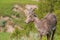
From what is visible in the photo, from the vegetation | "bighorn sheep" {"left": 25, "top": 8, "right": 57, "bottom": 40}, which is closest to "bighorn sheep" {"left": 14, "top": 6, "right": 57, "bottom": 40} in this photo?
"bighorn sheep" {"left": 25, "top": 8, "right": 57, "bottom": 40}

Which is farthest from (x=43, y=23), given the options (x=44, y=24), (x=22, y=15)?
(x=22, y=15)

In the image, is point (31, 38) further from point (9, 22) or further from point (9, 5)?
point (9, 5)

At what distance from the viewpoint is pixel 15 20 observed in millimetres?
24328

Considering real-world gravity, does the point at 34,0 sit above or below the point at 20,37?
below

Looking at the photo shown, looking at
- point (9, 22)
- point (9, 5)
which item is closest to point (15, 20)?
point (9, 22)

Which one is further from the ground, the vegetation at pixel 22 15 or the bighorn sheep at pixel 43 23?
the bighorn sheep at pixel 43 23

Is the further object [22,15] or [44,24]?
[22,15]

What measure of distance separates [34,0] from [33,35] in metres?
10.5

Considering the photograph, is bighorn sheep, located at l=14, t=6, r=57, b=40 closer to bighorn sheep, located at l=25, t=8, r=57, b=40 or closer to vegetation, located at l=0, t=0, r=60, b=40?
bighorn sheep, located at l=25, t=8, r=57, b=40

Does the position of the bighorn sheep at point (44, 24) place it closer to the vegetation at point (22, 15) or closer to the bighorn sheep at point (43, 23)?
the bighorn sheep at point (43, 23)

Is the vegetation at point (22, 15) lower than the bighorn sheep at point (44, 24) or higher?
lower

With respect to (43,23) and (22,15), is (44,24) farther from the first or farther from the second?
(22,15)

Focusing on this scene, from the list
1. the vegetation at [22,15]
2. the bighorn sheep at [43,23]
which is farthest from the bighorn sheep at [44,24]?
the vegetation at [22,15]

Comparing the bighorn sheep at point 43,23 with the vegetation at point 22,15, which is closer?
the bighorn sheep at point 43,23
